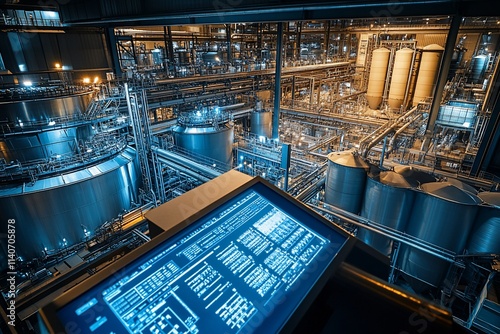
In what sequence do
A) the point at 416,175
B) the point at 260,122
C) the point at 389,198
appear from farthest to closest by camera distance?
1. the point at 260,122
2. the point at 416,175
3. the point at 389,198

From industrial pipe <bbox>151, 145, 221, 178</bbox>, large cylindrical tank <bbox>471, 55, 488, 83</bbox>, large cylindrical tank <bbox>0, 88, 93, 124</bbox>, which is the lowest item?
industrial pipe <bbox>151, 145, 221, 178</bbox>

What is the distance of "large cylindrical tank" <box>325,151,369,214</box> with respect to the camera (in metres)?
7.04

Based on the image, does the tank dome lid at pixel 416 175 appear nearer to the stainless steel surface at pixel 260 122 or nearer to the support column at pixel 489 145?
the support column at pixel 489 145

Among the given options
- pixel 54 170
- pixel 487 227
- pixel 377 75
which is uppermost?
pixel 377 75

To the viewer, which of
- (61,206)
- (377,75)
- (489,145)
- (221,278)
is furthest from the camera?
(377,75)

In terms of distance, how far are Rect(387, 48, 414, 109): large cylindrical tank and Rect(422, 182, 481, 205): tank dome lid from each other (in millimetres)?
13949

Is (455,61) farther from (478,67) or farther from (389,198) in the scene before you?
(389,198)

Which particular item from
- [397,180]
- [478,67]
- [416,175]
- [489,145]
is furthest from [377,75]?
[397,180]

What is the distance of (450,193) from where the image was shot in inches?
235

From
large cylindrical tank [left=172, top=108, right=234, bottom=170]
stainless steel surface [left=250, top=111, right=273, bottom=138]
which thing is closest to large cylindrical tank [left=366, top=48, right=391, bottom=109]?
stainless steel surface [left=250, top=111, right=273, bottom=138]

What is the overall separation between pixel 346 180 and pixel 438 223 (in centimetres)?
222

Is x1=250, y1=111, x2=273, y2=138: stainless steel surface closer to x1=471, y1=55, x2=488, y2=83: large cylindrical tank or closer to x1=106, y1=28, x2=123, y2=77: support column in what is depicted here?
x1=106, y1=28, x2=123, y2=77: support column

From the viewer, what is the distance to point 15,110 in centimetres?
765

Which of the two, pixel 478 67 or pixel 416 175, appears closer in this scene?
pixel 416 175
